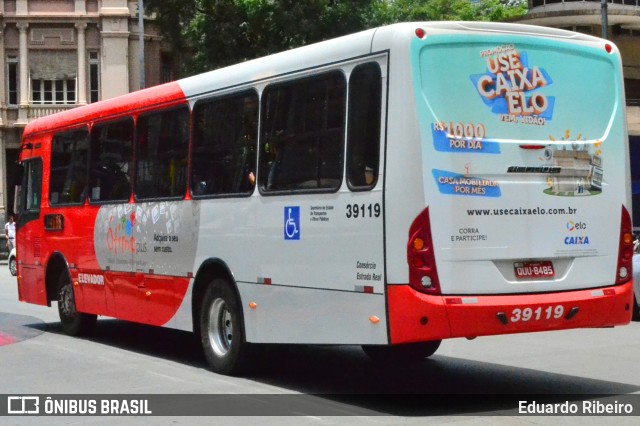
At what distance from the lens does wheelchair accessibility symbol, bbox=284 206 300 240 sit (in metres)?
9.75

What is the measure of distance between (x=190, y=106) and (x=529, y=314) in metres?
4.59

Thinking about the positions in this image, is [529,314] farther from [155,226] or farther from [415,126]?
[155,226]

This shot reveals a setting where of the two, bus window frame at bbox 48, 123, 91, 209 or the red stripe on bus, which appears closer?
the red stripe on bus

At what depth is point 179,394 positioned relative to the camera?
9836mm

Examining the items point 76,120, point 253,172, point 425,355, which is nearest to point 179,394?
point 253,172

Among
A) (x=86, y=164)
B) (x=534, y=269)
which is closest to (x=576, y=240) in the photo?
(x=534, y=269)

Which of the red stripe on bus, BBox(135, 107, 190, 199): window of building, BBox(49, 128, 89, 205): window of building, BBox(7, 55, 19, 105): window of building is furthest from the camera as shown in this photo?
BBox(7, 55, 19, 105): window of building

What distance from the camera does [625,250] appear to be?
379 inches

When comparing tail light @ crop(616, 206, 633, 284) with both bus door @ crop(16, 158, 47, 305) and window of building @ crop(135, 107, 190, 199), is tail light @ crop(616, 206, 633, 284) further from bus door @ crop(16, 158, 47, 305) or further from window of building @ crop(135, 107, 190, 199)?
bus door @ crop(16, 158, 47, 305)

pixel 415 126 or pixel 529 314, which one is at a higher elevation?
pixel 415 126

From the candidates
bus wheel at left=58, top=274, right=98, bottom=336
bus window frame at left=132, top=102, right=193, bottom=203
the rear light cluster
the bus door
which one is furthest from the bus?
the bus door

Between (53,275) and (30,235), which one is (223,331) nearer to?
(53,275)

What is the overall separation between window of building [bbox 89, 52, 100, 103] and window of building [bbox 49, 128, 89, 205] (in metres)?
32.3

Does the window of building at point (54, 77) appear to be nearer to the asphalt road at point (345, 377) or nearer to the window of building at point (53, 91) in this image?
the window of building at point (53, 91)
